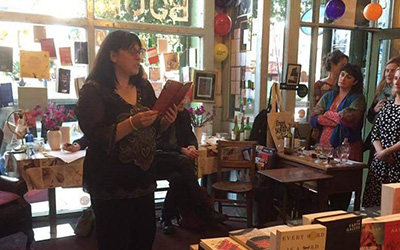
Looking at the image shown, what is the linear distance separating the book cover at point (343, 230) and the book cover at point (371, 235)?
2.5 inches

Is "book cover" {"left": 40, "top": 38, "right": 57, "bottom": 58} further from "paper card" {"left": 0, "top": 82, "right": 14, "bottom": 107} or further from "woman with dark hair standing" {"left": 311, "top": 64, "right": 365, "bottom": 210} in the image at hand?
"woman with dark hair standing" {"left": 311, "top": 64, "right": 365, "bottom": 210}

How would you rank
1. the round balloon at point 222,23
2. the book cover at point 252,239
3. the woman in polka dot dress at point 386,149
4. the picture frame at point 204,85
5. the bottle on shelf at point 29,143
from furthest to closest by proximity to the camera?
the round balloon at point 222,23
the picture frame at point 204,85
the bottle on shelf at point 29,143
the woman in polka dot dress at point 386,149
the book cover at point 252,239

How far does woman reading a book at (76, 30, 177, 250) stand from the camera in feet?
4.82

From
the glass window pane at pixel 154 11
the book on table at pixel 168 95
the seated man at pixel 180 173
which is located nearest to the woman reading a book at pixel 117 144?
the book on table at pixel 168 95

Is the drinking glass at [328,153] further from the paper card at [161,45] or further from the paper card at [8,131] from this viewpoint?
the paper card at [8,131]

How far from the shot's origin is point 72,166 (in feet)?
9.04

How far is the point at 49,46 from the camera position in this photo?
10.3 ft

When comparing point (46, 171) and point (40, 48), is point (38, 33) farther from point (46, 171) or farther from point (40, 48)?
point (46, 171)

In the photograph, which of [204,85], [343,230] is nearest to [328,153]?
[204,85]

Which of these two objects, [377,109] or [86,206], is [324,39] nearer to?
[377,109]

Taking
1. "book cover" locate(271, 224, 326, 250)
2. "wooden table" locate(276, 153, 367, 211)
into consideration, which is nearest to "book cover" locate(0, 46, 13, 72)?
"wooden table" locate(276, 153, 367, 211)

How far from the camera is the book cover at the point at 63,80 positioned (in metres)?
3.22

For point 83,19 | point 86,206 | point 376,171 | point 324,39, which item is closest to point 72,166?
point 86,206

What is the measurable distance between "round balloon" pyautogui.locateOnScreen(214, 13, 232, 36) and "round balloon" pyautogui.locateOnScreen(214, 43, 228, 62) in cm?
15
